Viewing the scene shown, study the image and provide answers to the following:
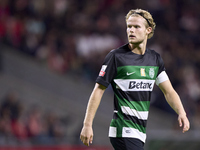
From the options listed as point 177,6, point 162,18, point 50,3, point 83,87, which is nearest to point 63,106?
point 83,87

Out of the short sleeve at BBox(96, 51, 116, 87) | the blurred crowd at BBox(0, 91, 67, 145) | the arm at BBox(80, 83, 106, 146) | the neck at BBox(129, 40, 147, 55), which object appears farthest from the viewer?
the blurred crowd at BBox(0, 91, 67, 145)

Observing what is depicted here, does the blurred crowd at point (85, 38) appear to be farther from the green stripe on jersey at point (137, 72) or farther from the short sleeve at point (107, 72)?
the short sleeve at point (107, 72)

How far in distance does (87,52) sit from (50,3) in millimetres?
2180

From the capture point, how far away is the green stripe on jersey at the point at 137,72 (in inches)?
192

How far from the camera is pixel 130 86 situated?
489cm

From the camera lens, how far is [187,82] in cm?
1372

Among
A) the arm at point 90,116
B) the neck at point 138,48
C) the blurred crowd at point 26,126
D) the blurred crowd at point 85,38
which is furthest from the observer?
the blurred crowd at point 85,38

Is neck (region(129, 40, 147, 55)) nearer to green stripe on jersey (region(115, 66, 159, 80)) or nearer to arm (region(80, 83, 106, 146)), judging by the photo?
green stripe on jersey (region(115, 66, 159, 80))

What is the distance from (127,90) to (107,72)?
0.31 meters

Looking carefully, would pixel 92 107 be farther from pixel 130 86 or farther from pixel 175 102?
pixel 175 102

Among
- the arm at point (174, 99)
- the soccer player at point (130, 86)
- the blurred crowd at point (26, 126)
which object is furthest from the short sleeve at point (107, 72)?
the blurred crowd at point (26, 126)

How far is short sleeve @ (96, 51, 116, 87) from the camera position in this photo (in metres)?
4.78

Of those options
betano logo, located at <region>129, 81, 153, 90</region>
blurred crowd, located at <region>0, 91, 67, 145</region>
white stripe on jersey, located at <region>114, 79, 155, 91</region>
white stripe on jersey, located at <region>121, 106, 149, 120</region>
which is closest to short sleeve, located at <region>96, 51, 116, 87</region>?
white stripe on jersey, located at <region>114, 79, 155, 91</region>

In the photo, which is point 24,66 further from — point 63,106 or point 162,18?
point 162,18
